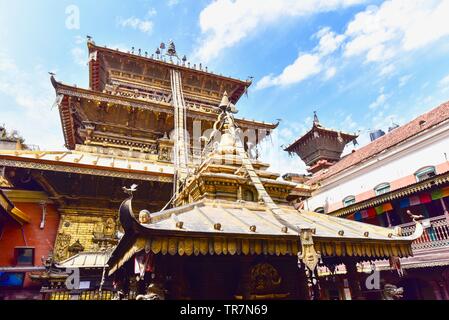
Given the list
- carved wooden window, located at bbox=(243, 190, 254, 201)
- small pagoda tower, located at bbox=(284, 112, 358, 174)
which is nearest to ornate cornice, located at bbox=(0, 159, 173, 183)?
carved wooden window, located at bbox=(243, 190, 254, 201)

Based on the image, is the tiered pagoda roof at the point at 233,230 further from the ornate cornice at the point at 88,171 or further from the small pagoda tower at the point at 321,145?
the small pagoda tower at the point at 321,145

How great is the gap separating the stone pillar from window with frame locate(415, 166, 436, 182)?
41.6 ft

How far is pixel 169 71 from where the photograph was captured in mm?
19547

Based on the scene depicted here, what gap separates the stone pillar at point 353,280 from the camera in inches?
248

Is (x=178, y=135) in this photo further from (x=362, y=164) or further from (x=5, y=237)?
(x=362, y=164)

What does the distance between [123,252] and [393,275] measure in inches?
607

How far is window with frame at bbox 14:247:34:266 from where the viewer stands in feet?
34.6

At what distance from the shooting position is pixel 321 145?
29578mm

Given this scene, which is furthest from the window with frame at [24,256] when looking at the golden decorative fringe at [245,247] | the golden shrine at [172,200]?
the golden decorative fringe at [245,247]

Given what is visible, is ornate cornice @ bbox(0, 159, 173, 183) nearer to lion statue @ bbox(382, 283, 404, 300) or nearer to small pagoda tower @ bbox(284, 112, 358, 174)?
lion statue @ bbox(382, 283, 404, 300)

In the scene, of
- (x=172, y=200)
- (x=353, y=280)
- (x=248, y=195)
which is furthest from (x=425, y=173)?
(x=172, y=200)

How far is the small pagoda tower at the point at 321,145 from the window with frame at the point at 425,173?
37.9 feet

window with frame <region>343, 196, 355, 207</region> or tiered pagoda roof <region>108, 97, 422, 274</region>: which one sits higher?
window with frame <region>343, 196, 355, 207</region>
